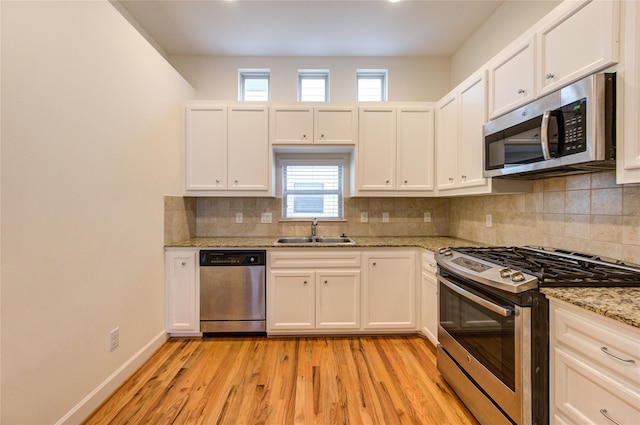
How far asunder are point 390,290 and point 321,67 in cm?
272

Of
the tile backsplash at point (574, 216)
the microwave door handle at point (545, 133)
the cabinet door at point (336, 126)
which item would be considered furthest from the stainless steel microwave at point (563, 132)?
the cabinet door at point (336, 126)

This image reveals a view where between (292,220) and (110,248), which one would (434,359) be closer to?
(292,220)

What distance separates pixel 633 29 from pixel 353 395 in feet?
8.01

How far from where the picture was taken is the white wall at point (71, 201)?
1.29 meters

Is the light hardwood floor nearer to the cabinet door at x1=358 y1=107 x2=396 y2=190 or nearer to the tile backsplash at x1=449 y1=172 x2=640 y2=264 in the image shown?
the tile backsplash at x1=449 y1=172 x2=640 y2=264

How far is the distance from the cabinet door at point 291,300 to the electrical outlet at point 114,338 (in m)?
1.19

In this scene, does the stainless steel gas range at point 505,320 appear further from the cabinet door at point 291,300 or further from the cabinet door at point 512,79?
the cabinet door at point 291,300

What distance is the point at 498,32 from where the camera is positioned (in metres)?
2.54

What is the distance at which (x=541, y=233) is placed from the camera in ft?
6.73

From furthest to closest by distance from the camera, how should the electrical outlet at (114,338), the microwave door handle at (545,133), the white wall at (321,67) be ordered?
the white wall at (321,67)
the electrical outlet at (114,338)
the microwave door handle at (545,133)

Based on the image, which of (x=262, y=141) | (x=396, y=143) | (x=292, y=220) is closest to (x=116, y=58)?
(x=262, y=141)

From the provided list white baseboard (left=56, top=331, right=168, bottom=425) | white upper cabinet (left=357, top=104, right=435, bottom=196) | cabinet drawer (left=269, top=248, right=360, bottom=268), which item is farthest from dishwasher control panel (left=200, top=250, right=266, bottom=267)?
white upper cabinet (left=357, top=104, right=435, bottom=196)

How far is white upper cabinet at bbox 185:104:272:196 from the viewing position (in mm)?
2920

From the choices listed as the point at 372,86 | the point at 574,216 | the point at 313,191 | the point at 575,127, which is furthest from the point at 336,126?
the point at 574,216
